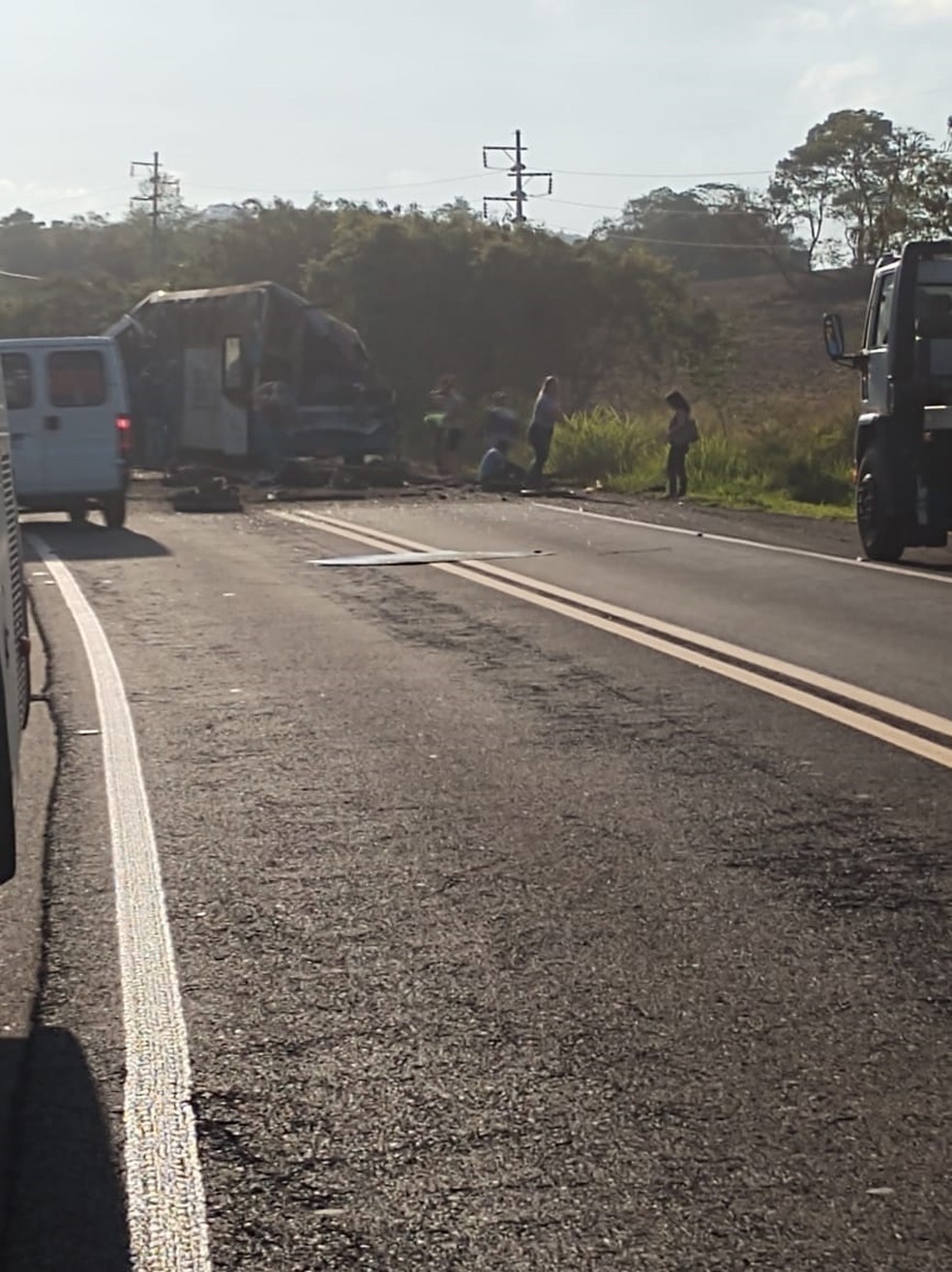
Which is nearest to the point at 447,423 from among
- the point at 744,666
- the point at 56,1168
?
the point at 744,666

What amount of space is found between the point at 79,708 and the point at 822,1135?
21.8 ft

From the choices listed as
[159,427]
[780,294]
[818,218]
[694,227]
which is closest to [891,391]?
[159,427]

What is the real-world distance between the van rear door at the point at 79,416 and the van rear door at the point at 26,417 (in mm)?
73

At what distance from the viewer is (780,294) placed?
90.8 meters

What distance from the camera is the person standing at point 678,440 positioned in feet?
89.3

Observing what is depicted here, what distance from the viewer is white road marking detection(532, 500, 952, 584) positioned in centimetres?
1674

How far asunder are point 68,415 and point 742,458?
11.4 m

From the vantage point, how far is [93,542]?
2161cm

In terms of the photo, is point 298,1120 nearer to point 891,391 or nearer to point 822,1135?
point 822,1135

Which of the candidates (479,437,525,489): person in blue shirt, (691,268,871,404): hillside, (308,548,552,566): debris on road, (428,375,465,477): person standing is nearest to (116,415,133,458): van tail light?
(308,548,552,566): debris on road

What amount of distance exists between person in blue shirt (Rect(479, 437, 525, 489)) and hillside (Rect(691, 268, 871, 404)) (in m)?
29.5

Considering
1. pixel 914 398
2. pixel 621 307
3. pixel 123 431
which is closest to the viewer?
pixel 914 398

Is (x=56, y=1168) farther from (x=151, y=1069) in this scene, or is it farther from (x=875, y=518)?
(x=875, y=518)

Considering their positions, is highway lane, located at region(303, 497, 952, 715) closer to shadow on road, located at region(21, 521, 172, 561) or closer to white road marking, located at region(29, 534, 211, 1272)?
shadow on road, located at region(21, 521, 172, 561)
